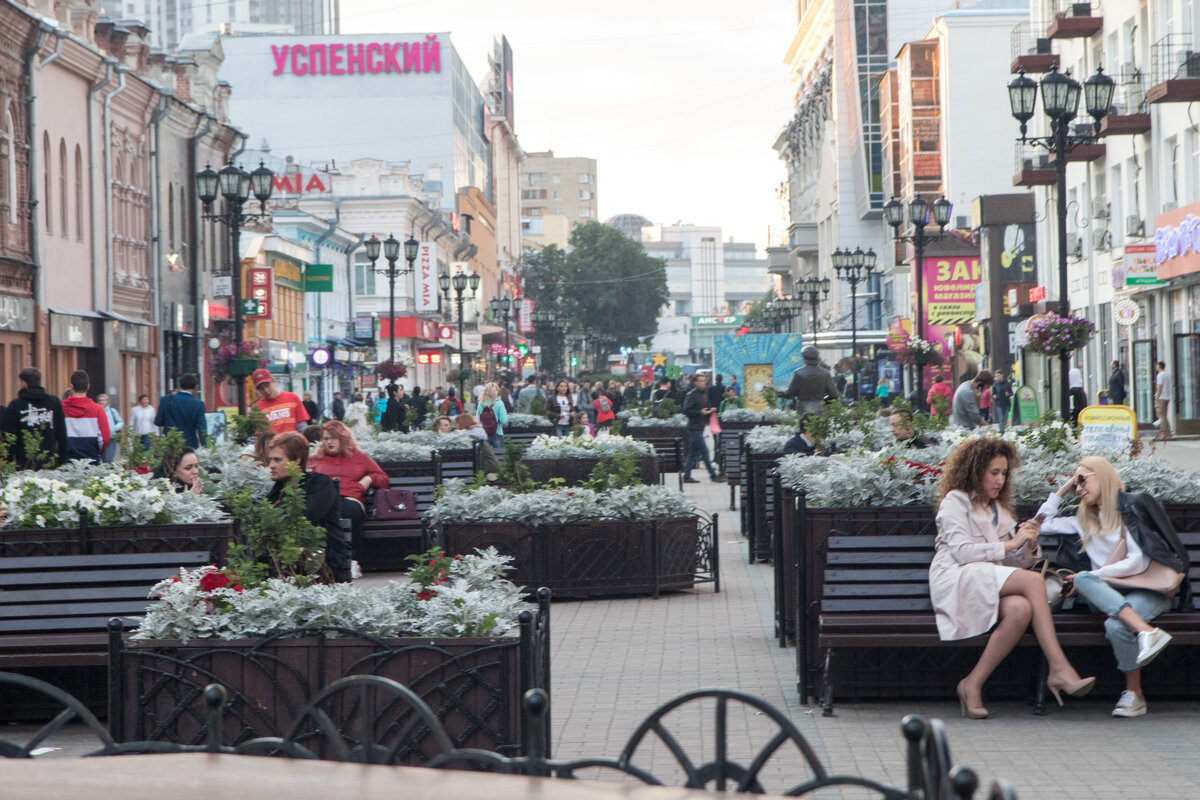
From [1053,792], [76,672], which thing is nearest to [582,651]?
[76,672]

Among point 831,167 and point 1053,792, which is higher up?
point 831,167

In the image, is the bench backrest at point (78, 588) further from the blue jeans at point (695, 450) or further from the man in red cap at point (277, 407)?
the blue jeans at point (695, 450)

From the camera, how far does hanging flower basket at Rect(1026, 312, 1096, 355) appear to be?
2245 cm

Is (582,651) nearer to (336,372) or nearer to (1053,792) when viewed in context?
(1053,792)

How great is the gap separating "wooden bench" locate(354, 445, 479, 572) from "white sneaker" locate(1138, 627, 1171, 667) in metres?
7.19

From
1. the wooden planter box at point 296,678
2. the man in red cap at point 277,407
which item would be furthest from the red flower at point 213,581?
the man in red cap at point 277,407

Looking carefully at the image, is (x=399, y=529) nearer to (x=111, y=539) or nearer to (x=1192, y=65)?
(x=111, y=539)

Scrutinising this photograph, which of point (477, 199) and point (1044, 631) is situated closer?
point (1044, 631)

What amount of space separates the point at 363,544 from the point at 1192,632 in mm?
8600

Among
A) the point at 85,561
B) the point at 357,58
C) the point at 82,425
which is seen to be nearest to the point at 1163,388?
the point at 82,425

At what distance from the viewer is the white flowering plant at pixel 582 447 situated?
20391 millimetres

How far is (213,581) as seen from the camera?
718 cm

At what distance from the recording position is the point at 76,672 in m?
8.55

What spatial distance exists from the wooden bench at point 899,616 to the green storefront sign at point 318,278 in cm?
5219
